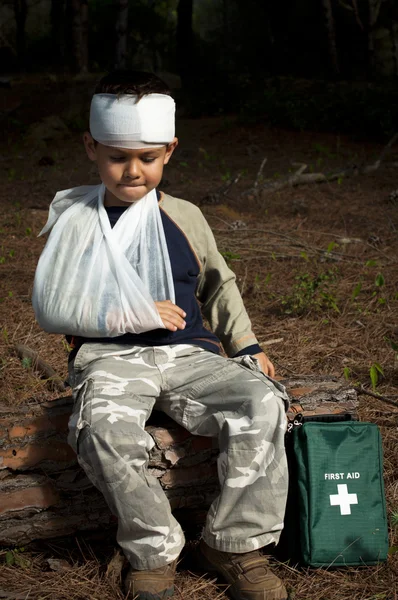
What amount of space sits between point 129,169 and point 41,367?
64.7 inches

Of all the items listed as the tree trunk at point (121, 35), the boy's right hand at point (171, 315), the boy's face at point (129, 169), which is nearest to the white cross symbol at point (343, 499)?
the boy's right hand at point (171, 315)

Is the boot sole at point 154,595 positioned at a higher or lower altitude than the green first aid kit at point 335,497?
lower

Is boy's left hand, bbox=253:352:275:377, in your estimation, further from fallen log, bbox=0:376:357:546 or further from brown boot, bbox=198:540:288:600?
brown boot, bbox=198:540:288:600

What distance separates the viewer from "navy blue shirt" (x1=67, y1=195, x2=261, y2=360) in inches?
106

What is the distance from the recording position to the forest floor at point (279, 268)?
2541mm

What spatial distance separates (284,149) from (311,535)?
8643 mm

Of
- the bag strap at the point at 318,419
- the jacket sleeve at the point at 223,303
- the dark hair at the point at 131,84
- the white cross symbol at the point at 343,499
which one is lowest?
the white cross symbol at the point at 343,499

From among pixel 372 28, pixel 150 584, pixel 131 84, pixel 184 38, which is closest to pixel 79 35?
pixel 184 38

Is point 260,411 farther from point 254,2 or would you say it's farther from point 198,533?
point 254,2

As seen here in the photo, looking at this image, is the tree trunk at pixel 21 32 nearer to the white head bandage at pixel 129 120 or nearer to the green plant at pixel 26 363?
the green plant at pixel 26 363

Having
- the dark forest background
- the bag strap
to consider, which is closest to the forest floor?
the bag strap

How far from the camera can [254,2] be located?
18219mm

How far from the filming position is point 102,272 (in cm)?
260

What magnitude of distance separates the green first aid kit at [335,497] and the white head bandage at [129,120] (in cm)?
116
